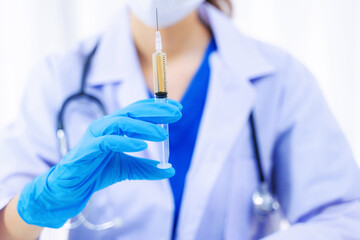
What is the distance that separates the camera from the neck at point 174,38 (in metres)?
0.83

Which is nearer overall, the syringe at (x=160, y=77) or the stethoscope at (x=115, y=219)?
the syringe at (x=160, y=77)

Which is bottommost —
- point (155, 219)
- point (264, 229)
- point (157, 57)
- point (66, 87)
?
point (264, 229)

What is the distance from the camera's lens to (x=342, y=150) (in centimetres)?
75

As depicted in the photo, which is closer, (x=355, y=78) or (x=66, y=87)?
(x=66, y=87)

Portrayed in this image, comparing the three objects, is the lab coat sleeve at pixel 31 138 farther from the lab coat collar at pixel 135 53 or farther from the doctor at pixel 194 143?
the lab coat collar at pixel 135 53

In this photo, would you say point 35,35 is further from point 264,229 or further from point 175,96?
point 264,229

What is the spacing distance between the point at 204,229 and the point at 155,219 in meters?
0.11

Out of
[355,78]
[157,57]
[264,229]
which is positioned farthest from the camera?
[355,78]

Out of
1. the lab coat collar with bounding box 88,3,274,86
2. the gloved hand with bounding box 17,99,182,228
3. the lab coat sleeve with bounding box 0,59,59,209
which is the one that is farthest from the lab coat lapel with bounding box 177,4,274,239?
the lab coat sleeve with bounding box 0,59,59,209

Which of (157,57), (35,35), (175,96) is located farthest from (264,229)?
(35,35)

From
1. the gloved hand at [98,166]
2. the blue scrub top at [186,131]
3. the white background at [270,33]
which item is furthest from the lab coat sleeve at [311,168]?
the white background at [270,33]

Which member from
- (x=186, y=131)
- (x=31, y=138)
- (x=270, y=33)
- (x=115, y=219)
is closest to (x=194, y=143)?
(x=186, y=131)

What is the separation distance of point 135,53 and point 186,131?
233mm

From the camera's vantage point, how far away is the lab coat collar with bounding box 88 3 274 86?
0.81 meters
